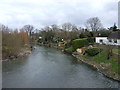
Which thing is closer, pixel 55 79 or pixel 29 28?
pixel 55 79

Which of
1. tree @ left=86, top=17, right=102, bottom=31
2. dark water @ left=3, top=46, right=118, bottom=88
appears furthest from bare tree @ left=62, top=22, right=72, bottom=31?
dark water @ left=3, top=46, right=118, bottom=88

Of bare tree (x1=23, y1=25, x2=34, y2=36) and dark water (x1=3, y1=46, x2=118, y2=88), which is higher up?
bare tree (x1=23, y1=25, x2=34, y2=36)

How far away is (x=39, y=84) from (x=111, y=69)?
9590 millimetres

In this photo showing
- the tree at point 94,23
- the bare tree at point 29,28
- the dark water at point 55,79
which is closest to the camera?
the dark water at point 55,79

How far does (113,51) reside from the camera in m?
28.0

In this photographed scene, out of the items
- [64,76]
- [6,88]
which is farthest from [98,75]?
[6,88]

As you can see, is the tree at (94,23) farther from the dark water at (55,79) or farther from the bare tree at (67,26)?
the dark water at (55,79)

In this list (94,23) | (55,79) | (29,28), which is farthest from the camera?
(29,28)

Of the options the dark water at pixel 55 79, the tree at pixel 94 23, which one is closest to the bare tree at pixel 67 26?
the tree at pixel 94 23

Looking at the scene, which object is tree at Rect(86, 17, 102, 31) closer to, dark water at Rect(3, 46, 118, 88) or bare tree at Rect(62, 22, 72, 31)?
bare tree at Rect(62, 22, 72, 31)

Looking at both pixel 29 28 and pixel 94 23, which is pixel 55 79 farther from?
pixel 29 28

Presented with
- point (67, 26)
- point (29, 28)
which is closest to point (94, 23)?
point (67, 26)

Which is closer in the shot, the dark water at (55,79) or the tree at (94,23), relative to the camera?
the dark water at (55,79)

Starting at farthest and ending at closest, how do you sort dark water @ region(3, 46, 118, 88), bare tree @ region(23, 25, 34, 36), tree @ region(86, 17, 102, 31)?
1. bare tree @ region(23, 25, 34, 36)
2. tree @ region(86, 17, 102, 31)
3. dark water @ region(3, 46, 118, 88)
